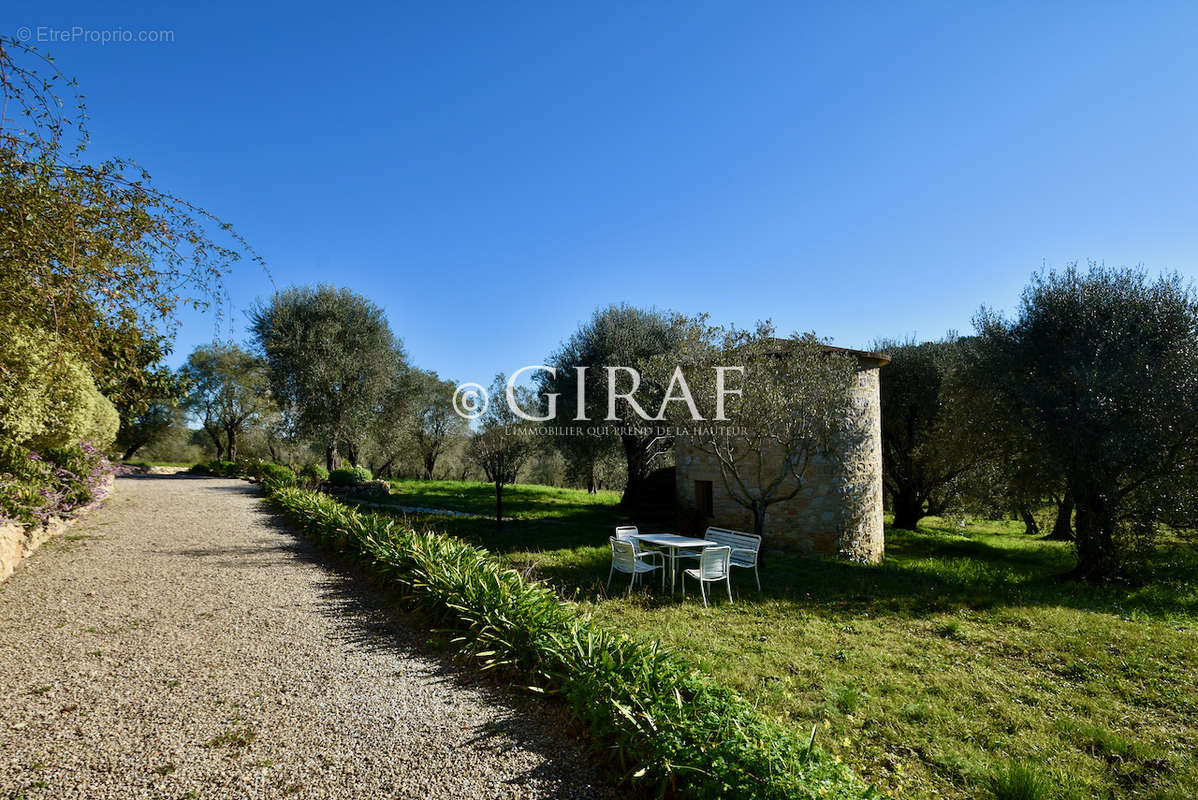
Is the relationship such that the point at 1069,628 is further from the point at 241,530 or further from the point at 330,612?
the point at 241,530

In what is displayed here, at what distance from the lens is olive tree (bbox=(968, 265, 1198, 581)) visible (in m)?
9.12

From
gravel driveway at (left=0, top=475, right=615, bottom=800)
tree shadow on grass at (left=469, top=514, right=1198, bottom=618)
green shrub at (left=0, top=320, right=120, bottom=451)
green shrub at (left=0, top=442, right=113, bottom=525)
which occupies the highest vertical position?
green shrub at (left=0, top=320, right=120, bottom=451)

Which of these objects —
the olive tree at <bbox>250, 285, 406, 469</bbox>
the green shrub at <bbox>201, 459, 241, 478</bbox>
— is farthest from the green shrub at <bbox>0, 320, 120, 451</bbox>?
the green shrub at <bbox>201, 459, 241, 478</bbox>

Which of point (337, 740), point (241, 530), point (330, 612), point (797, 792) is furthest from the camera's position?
point (241, 530)

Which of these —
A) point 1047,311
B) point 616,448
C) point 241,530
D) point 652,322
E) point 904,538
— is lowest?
point 904,538

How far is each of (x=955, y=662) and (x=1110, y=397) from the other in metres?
6.72

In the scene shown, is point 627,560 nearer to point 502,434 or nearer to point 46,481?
point 502,434

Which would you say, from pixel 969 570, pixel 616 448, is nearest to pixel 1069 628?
pixel 969 570

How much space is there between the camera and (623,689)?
3.58 metres

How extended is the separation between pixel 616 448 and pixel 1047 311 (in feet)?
37.8

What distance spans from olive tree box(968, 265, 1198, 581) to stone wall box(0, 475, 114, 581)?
609 inches

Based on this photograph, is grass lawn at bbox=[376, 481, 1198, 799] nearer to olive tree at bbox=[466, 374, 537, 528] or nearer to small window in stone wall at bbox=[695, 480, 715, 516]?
small window in stone wall at bbox=[695, 480, 715, 516]

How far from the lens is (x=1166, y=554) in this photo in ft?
34.6

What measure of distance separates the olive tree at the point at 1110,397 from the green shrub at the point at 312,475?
17.4 meters
